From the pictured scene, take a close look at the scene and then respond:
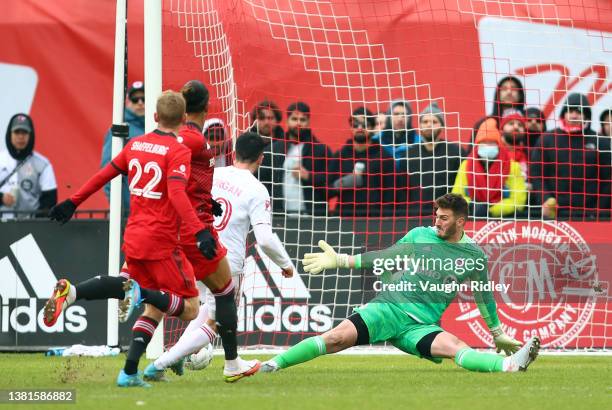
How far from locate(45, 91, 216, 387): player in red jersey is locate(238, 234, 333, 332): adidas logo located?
449 centimetres

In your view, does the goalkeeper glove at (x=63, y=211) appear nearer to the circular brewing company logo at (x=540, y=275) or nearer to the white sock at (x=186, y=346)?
the white sock at (x=186, y=346)

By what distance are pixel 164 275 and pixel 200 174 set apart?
37.7 inches

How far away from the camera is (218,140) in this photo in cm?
1328

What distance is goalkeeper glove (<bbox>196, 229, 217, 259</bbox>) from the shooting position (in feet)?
27.1

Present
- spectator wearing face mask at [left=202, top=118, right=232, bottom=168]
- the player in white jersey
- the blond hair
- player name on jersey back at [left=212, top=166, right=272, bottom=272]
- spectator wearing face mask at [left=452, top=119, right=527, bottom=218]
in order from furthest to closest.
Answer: spectator wearing face mask at [left=452, top=119, right=527, bottom=218] < spectator wearing face mask at [left=202, top=118, right=232, bottom=168] < player name on jersey back at [left=212, top=166, right=272, bottom=272] < the player in white jersey < the blond hair

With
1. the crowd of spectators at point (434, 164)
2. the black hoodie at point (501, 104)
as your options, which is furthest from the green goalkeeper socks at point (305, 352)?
the black hoodie at point (501, 104)

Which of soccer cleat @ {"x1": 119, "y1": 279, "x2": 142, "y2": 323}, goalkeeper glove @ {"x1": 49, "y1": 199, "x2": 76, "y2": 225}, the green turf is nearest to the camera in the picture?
the green turf

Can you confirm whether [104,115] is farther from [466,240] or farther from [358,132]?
[466,240]

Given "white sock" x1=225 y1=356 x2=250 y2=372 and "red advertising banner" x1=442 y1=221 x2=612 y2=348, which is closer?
"white sock" x1=225 y1=356 x2=250 y2=372

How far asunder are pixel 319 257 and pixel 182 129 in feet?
4.89

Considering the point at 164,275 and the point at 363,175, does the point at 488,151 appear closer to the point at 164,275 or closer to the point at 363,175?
the point at 363,175

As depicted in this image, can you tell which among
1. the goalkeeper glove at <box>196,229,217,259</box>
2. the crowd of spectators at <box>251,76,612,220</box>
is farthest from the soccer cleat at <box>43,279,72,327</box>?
the crowd of spectators at <box>251,76,612,220</box>

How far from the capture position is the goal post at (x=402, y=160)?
13.4 metres

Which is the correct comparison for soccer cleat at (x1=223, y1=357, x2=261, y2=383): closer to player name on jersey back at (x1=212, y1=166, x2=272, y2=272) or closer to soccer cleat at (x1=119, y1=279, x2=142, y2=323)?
soccer cleat at (x1=119, y1=279, x2=142, y2=323)
